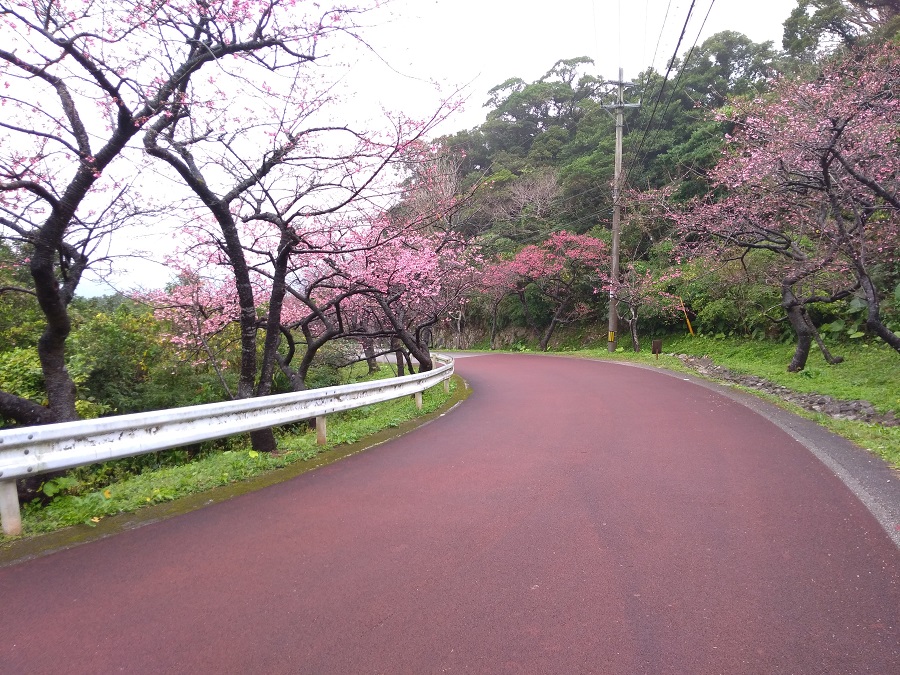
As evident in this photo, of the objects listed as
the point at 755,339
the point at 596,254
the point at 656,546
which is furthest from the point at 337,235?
the point at 596,254

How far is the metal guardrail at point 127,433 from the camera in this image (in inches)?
143

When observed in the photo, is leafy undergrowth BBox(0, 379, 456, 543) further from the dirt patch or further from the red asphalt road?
the dirt patch

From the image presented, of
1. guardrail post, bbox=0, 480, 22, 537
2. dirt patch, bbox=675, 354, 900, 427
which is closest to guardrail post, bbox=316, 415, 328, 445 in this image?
guardrail post, bbox=0, 480, 22, 537

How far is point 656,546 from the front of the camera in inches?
145

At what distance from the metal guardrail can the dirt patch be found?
8.44 m

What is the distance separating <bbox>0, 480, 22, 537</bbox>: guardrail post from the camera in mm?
3660

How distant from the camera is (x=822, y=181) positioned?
954cm

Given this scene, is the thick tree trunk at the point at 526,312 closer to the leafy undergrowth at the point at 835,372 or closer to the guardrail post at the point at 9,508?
the leafy undergrowth at the point at 835,372

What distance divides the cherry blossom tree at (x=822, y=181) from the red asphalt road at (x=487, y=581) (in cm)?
655

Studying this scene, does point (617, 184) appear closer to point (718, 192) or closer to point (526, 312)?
point (718, 192)

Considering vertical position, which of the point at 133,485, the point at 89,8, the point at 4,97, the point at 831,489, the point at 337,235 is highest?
the point at 89,8

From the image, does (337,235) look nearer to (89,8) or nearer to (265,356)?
(265,356)

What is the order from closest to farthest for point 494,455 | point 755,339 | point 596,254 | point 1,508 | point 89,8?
1. point 1,508
2. point 89,8
3. point 494,455
4. point 755,339
5. point 596,254

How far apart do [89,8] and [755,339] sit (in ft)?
74.5
